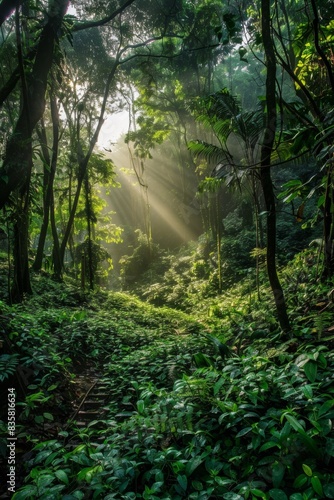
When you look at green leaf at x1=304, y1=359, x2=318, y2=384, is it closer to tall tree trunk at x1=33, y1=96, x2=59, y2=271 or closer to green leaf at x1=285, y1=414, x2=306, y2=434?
green leaf at x1=285, y1=414, x2=306, y2=434

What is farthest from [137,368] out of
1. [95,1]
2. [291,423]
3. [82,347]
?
[95,1]

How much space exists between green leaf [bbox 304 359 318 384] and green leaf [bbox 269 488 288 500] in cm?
93

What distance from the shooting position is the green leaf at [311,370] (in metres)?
2.59

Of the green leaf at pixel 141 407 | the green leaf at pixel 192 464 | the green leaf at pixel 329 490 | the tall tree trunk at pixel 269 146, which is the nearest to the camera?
the green leaf at pixel 329 490

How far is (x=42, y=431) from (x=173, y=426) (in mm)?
1513

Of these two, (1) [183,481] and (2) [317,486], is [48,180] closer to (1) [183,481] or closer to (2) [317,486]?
(1) [183,481]

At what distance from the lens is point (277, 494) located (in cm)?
184

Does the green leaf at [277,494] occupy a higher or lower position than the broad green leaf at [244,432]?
lower

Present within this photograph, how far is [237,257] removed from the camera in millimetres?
15352

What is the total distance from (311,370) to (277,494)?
3.39 feet

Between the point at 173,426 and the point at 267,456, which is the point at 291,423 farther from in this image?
the point at 173,426

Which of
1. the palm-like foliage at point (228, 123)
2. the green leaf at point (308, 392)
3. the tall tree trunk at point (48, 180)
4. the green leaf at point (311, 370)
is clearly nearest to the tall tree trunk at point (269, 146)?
the green leaf at point (311, 370)

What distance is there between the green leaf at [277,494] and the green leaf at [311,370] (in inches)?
36.6

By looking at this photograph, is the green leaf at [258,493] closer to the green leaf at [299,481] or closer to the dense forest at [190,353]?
the dense forest at [190,353]
